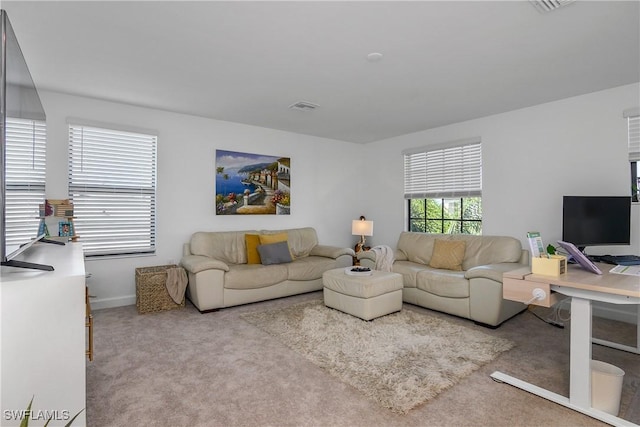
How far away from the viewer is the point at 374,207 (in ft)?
20.6

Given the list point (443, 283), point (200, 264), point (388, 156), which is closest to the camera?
point (443, 283)

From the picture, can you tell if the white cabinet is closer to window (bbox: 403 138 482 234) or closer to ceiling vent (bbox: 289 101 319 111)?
ceiling vent (bbox: 289 101 319 111)

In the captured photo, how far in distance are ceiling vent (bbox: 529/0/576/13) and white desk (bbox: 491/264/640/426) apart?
1.72 meters

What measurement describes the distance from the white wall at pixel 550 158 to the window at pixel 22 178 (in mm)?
4840

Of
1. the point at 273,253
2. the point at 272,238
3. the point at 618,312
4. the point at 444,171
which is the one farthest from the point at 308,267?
the point at 618,312

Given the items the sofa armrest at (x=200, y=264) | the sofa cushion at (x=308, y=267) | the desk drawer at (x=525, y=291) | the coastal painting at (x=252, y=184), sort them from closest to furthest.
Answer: the desk drawer at (x=525, y=291)
the sofa armrest at (x=200, y=264)
the sofa cushion at (x=308, y=267)
the coastal painting at (x=252, y=184)

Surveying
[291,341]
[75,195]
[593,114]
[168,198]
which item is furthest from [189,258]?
[593,114]

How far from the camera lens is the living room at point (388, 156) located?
359 cm

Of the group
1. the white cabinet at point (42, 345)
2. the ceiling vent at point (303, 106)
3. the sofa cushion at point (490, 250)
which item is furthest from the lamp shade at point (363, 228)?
the white cabinet at point (42, 345)

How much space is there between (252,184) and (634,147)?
15.3ft

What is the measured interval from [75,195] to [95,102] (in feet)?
3.71

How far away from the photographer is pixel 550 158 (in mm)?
4047

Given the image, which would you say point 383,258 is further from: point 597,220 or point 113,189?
point 113,189

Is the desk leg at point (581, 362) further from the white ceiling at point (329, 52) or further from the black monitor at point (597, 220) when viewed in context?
the white ceiling at point (329, 52)
